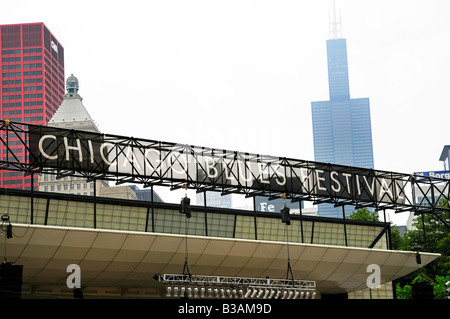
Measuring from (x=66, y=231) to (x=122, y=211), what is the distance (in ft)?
28.1

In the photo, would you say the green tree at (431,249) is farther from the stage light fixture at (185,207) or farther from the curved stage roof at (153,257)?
the stage light fixture at (185,207)

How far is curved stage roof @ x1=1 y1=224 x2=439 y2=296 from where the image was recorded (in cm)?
3816

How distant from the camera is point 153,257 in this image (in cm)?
4184

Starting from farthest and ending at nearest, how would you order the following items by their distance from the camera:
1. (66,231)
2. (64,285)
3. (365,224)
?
1. (365,224)
2. (64,285)
3. (66,231)

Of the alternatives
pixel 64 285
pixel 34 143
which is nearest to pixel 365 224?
pixel 64 285

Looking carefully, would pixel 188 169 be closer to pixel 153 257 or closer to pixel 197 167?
pixel 197 167

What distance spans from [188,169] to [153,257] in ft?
18.0

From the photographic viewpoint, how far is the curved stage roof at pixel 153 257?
38156 mm

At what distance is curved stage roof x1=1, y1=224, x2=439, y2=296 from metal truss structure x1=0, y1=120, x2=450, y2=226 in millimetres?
3173

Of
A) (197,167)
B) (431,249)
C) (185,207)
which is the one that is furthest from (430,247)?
(185,207)

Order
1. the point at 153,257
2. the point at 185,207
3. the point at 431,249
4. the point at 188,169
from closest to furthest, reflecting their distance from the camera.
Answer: the point at 185,207, the point at 153,257, the point at 188,169, the point at 431,249

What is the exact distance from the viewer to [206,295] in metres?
40.1
